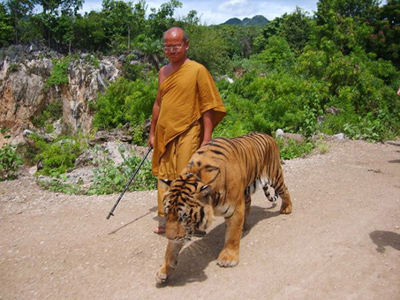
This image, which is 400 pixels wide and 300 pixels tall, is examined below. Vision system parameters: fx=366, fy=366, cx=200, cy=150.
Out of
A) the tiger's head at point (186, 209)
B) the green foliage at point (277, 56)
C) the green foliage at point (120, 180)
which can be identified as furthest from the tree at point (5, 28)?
the tiger's head at point (186, 209)

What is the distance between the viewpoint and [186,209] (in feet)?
9.11

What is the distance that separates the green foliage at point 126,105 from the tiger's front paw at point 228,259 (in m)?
7.21

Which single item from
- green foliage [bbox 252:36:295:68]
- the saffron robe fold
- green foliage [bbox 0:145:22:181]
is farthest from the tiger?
green foliage [bbox 252:36:295:68]

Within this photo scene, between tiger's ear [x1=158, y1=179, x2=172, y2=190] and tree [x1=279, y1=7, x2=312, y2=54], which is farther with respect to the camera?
tree [x1=279, y1=7, x2=312, y2=54]

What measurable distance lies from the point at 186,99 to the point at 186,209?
1.45 meters

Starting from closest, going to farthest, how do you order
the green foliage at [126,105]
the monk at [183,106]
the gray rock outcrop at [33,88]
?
the monk at [183,106] < the green foliage at [126,105] < the gray rock outcrop at [33,88]

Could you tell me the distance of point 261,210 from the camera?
4.94 m

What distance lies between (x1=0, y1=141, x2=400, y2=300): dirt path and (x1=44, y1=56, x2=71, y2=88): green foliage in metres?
17.0

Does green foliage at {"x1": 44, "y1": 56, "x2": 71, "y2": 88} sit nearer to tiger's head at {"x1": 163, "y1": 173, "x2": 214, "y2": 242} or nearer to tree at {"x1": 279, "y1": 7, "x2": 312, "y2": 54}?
tree at {"x1": 279, "y1": 7, "x2": 312, "y2": 54}

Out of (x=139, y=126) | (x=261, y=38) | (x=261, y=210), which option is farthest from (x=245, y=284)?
(x=261, y=38)

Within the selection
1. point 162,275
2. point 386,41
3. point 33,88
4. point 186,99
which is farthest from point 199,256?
point 33,88

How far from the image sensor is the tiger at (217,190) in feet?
9.18

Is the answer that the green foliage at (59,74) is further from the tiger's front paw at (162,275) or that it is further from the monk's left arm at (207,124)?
the tiger's front paw at (162,275)

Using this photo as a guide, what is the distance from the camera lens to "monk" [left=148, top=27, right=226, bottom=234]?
3.84 meters
